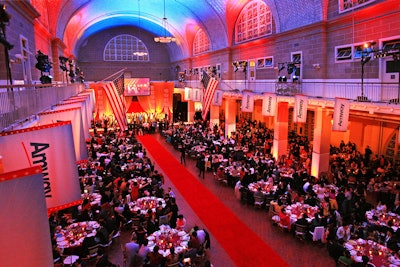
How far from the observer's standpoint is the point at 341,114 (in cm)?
1173

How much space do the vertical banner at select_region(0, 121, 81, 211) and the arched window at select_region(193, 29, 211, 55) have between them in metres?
28.7

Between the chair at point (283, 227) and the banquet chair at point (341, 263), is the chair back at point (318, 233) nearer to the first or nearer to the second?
the chair at point (283, 227)

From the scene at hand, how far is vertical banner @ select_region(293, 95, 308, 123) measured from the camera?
14.0 m

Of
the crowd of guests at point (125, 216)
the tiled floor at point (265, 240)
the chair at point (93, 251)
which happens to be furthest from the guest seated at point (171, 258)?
the chair at point (93, 251)

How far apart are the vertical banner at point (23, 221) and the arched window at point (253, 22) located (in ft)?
69.1

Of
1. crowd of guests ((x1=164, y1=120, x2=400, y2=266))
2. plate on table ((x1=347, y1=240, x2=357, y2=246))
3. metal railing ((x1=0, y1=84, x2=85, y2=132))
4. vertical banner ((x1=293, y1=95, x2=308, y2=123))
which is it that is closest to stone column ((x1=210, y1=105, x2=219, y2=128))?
crowd of guests ((x1=164, y1=120, x2=400, y2=266))

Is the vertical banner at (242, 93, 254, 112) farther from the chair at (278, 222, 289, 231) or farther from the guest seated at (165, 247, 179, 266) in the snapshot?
the guest seated at (165, 247, 179, 266)

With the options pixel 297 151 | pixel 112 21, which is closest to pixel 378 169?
pixel 297 151

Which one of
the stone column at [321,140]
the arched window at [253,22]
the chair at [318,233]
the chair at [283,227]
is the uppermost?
the arched window at [253,22]

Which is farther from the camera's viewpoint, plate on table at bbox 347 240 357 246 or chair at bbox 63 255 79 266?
plate on table at bbox 347 240 357 246

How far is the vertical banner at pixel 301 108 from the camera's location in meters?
14.0

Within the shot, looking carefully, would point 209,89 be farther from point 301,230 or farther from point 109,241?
point 109,241

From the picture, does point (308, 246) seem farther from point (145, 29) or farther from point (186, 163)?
point (145, 29)

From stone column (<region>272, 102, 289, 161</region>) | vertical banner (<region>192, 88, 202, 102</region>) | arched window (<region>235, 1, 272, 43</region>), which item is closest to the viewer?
stone column (<region>272, 102, 289, 161</region>)
